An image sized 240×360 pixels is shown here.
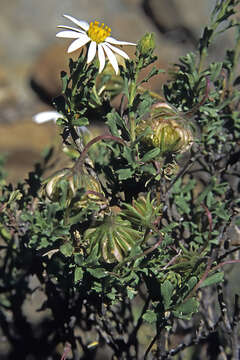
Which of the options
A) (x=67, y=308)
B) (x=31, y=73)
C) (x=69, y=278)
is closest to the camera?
(x=69, y=278)

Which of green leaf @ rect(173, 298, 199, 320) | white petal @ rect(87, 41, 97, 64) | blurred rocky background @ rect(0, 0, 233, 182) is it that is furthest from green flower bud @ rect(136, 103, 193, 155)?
blurred rocky background @ rect(0, 0, 233, 182)

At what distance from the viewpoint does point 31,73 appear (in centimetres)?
479

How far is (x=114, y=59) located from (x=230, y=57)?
44cm

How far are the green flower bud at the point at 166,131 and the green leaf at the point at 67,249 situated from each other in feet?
0.69

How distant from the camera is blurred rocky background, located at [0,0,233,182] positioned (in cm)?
425

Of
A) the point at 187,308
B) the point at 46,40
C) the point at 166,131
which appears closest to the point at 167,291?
the point at 187,308

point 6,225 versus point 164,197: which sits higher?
point 6,225

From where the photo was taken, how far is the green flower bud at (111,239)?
31.4 inches

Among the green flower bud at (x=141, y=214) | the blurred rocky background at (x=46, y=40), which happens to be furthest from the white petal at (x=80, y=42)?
the blurred rocky background at (x=46, y=40)

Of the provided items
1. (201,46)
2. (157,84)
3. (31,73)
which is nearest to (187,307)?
(201,46)

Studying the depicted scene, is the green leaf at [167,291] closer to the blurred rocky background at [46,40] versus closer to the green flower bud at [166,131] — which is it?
the green flower bud at [166,131]

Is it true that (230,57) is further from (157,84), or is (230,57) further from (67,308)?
(157,84)

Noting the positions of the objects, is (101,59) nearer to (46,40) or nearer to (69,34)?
(69,34)

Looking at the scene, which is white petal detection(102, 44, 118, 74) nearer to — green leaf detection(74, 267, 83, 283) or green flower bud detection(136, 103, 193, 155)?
green flower bud detection(136, 103, 193, 155)
